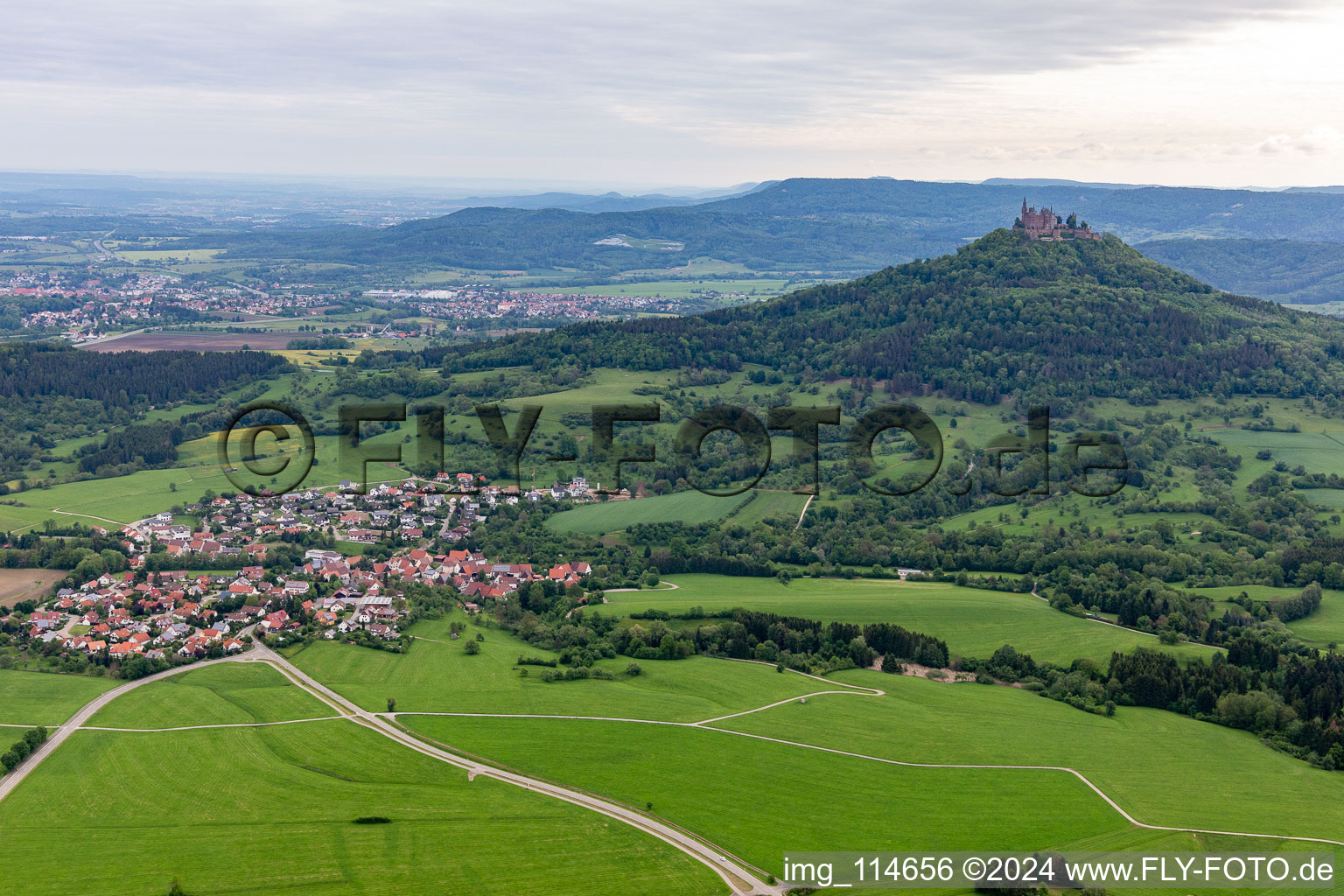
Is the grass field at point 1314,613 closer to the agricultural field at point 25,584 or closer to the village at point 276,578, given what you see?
the village at point 276,578

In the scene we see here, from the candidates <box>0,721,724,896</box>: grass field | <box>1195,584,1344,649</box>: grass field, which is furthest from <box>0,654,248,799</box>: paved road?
<box>1195,584,1344,649</box>: grass field

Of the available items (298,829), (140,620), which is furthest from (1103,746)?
(140,620)

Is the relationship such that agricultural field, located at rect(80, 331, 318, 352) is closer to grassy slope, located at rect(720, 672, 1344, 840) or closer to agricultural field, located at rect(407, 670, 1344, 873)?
agricultural field, located at rect(407, 670, 1344, 873)

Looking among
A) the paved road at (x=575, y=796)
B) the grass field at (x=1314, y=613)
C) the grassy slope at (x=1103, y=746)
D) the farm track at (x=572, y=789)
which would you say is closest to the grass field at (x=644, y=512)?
the farm track at (x=572, y=789)

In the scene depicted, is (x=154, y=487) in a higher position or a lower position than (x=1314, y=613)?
lower

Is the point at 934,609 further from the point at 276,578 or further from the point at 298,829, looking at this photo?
the point at 276,578

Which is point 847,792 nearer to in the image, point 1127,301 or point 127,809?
point 127,809
